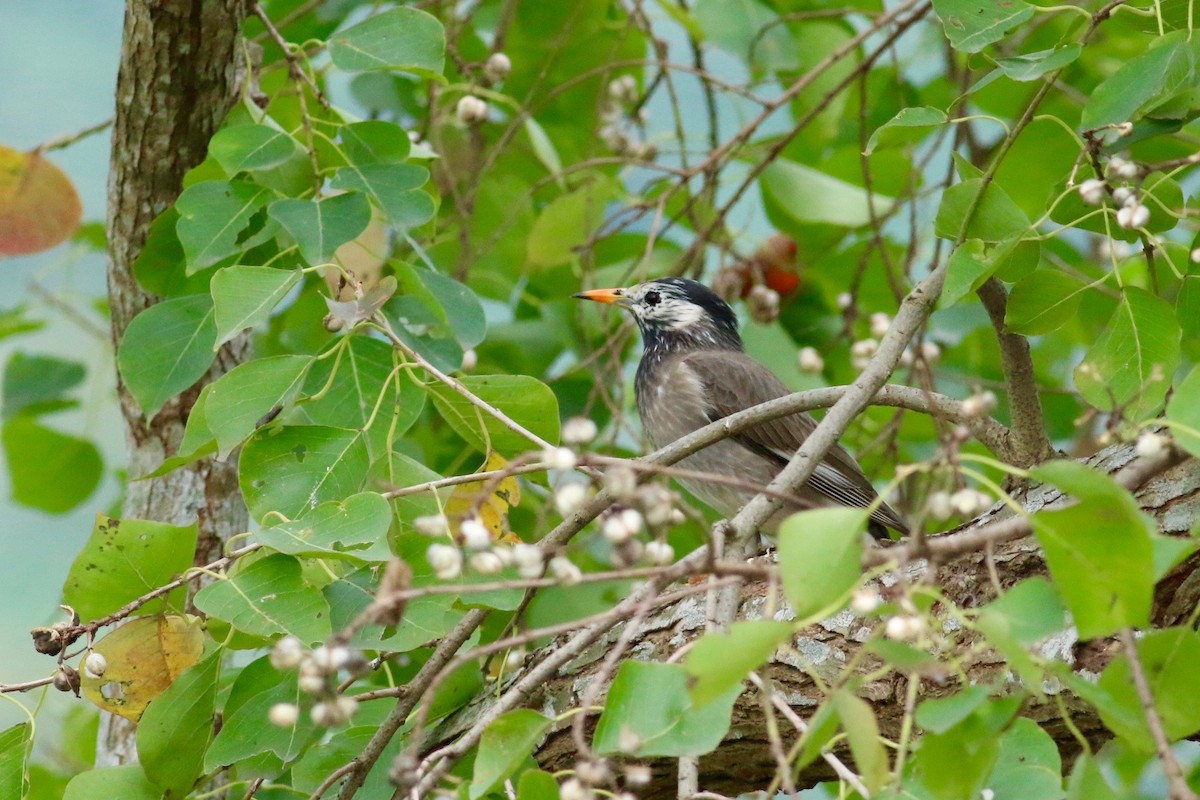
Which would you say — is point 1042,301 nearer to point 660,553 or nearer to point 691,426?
point 660,553

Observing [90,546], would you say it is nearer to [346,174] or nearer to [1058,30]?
[346,174]

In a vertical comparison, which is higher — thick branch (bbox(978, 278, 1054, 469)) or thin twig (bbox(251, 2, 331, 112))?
thin twig (bbox(251, 2, 331, 112))

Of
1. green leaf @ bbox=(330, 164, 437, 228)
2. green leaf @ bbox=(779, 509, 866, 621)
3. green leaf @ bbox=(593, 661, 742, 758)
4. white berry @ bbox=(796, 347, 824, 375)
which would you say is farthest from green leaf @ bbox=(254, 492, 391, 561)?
white berry @ bbox=(796, 347, 824, 375)

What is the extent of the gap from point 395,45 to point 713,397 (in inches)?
75.7

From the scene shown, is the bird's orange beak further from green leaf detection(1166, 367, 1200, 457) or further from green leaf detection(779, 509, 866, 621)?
green leaf detection(779, 509, 866, 621)

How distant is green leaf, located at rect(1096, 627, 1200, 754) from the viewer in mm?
1516

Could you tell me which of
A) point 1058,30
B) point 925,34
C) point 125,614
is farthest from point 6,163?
point 1058,30

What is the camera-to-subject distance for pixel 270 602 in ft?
7.16

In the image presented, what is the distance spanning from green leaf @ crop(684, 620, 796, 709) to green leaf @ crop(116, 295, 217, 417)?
67.3 inches

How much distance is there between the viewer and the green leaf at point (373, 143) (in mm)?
2922

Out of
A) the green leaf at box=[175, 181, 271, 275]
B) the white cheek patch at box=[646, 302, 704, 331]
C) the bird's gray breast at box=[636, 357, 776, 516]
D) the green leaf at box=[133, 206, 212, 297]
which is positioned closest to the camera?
the green leaf at box=[175, 181, 271, 275]

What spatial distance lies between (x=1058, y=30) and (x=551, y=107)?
1972 millimetres

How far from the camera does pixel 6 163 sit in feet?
12.1

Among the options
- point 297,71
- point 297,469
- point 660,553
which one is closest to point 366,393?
point 297,469
